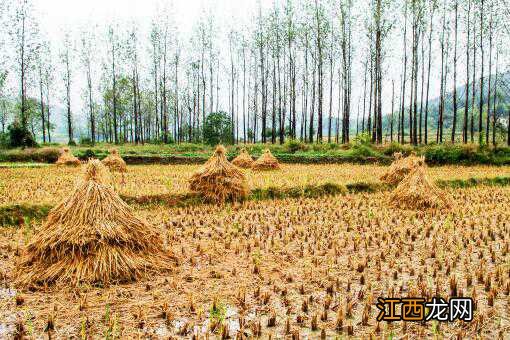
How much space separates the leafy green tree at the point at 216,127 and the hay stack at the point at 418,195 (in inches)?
819

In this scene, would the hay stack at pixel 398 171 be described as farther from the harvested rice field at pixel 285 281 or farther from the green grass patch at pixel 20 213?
the green grass patch at pixel 20 213

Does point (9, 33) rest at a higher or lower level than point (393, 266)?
higher

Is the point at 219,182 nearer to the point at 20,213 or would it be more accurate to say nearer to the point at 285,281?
the point at 20,213

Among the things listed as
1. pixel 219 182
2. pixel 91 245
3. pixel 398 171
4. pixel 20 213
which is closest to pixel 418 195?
pixel 398 171

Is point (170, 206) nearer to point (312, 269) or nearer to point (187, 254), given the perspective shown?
point (187, 254)

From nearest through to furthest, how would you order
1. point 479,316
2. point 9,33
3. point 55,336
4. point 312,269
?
1. point 55,336
2. point 479,316
3. point 312,269
4. point 9,33

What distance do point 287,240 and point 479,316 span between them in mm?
2933

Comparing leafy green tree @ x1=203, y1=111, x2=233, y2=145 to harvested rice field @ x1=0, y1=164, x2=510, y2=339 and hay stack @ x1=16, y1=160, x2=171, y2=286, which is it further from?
hay stack @ x1=16, y1=160, x2=171, y2=286

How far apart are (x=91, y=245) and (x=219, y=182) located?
16.0ft

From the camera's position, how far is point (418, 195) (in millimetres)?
8445

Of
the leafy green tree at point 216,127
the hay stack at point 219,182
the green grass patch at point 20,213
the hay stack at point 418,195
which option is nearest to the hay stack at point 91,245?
the green grass patch at point 20,213

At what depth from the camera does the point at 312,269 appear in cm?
455

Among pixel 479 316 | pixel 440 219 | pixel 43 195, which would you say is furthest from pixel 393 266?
pixel 43 195

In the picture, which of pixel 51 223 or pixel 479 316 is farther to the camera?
pixel 51 223
